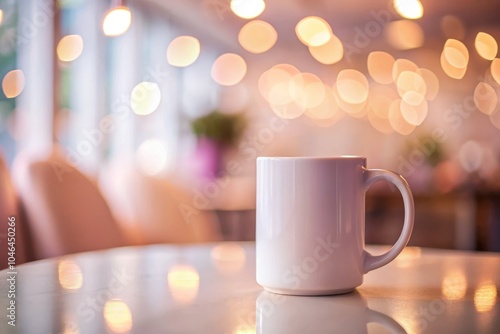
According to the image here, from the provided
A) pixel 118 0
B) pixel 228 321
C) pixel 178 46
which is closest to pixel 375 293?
→ pixel 228 321

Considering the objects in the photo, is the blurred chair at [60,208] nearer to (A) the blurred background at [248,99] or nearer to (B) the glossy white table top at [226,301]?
(A) the blurred background at [248,99]

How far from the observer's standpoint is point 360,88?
21.6ft

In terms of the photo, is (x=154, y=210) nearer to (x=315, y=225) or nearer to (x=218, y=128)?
(x=315, y=225)

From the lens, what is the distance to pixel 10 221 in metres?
1.19

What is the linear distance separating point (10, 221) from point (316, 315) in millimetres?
796

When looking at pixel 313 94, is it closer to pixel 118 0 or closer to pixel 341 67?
pixel 341 67

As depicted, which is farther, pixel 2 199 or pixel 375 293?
pixel 2 199

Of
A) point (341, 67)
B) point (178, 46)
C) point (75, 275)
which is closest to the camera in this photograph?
point (75, 275)

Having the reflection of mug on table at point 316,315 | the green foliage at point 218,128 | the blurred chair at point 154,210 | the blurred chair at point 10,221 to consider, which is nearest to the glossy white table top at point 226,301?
the reflection of mug on table at point 316,315

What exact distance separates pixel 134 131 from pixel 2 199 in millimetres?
3334

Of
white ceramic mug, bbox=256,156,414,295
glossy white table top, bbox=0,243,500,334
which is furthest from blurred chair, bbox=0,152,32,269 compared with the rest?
white ceramic mug, bbox=256,156,414,295

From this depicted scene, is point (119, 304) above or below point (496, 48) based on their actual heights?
below

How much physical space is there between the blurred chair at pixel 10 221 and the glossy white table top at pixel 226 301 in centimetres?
28

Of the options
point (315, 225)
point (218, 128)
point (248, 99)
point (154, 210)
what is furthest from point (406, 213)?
point (248, 99)
